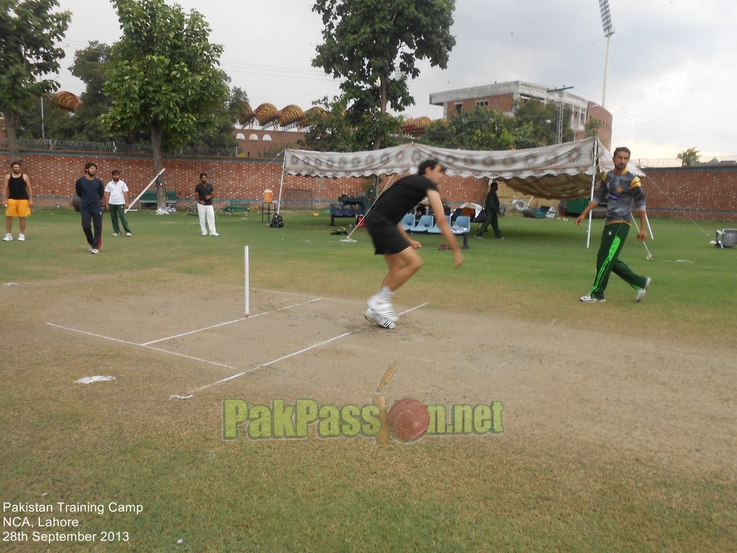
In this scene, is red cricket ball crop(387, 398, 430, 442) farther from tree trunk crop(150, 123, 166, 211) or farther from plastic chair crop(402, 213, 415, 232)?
tree trunk crop(150, 123, 166, 211)

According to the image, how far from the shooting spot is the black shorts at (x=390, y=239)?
19.9 feet

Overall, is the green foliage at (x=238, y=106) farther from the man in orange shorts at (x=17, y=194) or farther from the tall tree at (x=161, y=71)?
the man in orange shorts at (x=17, y=194)

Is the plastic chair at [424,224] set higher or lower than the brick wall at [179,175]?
lower

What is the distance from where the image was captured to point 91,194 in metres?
12.2

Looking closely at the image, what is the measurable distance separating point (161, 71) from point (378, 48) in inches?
412

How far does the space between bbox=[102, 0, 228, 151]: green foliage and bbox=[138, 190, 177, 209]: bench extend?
375 centimetres

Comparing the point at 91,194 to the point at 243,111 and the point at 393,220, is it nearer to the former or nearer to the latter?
the point at 393,220

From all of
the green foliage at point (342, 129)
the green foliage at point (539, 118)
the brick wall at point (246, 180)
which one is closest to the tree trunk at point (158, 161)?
the brick wall at point (246, 180)

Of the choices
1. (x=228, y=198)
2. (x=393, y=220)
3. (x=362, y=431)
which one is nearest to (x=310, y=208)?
(x=228, y=198)

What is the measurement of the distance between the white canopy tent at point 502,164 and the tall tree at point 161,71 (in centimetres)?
887

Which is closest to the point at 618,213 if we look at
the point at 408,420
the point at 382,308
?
the point at 382,308

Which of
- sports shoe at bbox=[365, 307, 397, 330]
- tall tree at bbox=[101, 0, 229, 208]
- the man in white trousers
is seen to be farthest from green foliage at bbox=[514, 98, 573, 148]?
sports shoe at bbox=[365, 307, 397, 330]

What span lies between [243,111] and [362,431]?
161ft

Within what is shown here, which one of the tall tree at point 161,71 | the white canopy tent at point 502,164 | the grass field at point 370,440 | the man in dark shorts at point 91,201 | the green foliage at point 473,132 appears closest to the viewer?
the grass field at point 370,440
